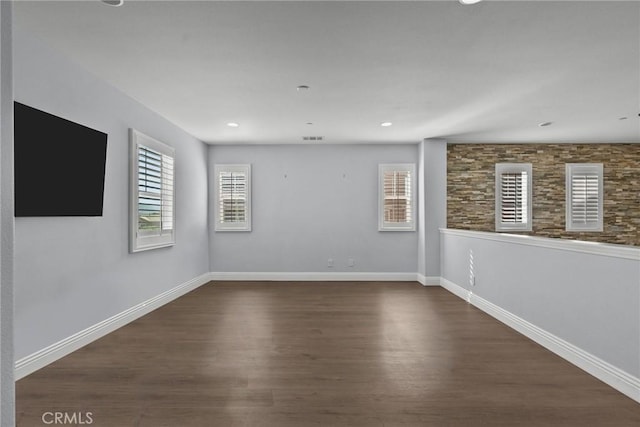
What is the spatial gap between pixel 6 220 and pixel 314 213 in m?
6.06

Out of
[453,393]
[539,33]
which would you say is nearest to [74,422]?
[453,393]

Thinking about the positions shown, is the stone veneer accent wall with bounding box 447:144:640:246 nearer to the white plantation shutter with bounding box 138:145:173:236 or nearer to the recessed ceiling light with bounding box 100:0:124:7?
the white plantation shutter with bounding box 138:145:173:236

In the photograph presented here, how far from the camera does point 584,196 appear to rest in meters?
7.15

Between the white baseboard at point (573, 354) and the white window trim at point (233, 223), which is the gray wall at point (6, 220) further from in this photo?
the white window trim at point (233, 223)

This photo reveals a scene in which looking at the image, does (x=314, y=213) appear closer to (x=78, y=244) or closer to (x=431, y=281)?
(x=431, y=281)

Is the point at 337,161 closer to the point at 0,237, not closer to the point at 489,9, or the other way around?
the point at 489,9

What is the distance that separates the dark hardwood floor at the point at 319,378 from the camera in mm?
2291

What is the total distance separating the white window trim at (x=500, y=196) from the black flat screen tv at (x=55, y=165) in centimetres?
649

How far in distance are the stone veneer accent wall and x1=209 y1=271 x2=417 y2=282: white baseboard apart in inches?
57.4

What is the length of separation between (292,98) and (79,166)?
87.8 inches

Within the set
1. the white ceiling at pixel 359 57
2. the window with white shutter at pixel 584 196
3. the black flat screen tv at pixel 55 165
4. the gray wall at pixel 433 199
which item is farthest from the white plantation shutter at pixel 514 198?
the black flat screen tv at pixel 55 165

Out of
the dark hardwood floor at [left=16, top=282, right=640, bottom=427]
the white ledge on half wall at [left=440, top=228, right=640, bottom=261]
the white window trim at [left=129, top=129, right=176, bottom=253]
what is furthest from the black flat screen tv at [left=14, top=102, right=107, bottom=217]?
the white ledge on half wall at [left=440, top=228, right=640, bottom=261]

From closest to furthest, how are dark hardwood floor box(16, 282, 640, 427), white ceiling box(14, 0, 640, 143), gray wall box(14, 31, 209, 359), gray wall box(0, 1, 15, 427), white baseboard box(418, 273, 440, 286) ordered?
gray wall box(0, 1, 15, 427) < dark hardwood floor box(16, 282, 640, 427) < white ceiling box(14, 0, 640, 143) < gray wall box(14, 31, 209, 359) < white baseboard box(418, 273, 440, 286)

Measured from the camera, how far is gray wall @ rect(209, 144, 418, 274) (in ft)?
23.1
